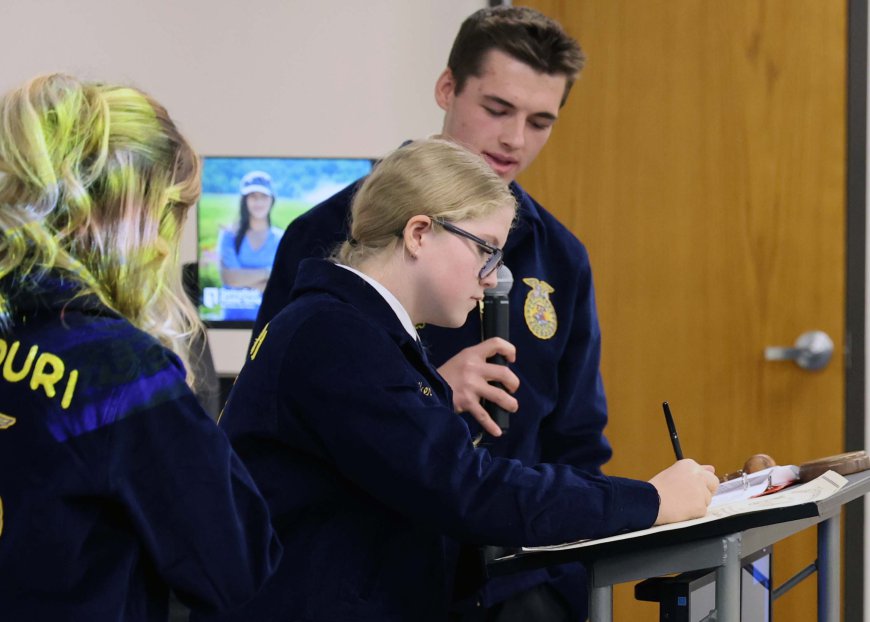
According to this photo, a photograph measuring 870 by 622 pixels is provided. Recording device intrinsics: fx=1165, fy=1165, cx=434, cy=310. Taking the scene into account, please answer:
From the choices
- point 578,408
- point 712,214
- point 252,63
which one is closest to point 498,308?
point 578,408

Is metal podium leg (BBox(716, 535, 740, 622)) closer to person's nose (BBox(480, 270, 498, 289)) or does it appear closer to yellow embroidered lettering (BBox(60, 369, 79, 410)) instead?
person's nose (BBox(480, 270, 498, 289))

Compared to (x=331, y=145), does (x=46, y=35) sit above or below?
above

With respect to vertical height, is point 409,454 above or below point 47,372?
below

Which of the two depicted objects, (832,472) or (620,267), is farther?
(620,267)

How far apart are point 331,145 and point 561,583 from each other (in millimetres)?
1964

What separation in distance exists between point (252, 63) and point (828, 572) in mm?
2318

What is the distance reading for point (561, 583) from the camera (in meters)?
1.75

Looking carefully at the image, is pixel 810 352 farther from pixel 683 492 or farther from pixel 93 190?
pixel 93 190

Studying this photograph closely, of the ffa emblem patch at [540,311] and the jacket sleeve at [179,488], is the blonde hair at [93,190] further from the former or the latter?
the ffa emblem patch at [540,311]

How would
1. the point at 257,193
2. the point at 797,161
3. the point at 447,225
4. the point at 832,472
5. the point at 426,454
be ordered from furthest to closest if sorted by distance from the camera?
1. the point at 257,193
2. the point at 797,161
3. the point at 832,472
4. the point at 447,225
5. the point at 426,454

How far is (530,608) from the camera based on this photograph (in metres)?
1.71

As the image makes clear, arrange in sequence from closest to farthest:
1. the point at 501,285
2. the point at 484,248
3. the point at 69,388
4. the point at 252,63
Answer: the point at 69,388
the point at 484,248
the point at 501,285
the point at 252,63

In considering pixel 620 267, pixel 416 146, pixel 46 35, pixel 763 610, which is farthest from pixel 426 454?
pixel 46 35

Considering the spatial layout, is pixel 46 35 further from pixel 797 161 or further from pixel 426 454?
pixel 426 454
